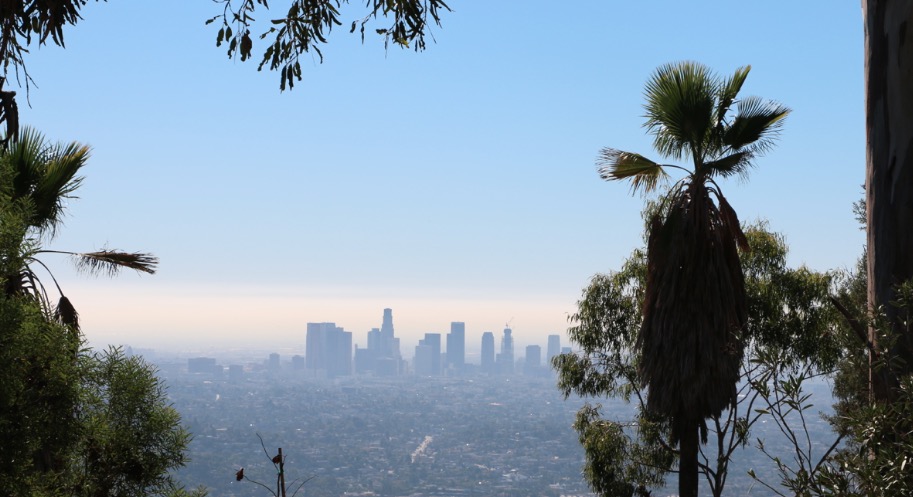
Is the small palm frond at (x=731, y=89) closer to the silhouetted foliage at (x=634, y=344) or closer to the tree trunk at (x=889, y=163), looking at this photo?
the silhouetted foliage at (x=634, y=344)

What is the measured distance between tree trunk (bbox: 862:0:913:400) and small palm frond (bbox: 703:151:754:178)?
24.6 feet

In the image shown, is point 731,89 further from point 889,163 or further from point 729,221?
point 889,163

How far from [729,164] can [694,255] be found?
1216 millimetres

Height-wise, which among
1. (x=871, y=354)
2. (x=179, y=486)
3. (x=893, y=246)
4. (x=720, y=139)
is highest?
(x=720, y=139)

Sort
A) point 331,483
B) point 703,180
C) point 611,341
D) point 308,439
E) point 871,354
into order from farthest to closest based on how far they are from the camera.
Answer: point 308,439, point 331,483, point 611,341, point 703,180, point 871,354

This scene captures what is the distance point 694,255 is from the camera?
11688 mm

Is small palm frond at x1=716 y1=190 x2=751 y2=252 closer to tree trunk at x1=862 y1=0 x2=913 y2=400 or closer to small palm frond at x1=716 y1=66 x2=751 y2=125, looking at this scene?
small palm frond at x1=716 y1=66 x2=751 y2=125

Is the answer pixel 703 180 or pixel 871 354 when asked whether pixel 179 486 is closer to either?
pixel 871 354

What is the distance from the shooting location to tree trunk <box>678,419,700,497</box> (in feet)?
38.9

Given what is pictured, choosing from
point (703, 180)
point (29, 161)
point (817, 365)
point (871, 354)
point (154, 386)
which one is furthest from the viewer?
point (817, 365)

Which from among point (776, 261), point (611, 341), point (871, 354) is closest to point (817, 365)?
point (776, 261)

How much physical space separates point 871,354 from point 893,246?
0.50 metres

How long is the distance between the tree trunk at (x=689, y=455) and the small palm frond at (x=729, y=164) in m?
3.11

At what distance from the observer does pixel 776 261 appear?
1523 cm
